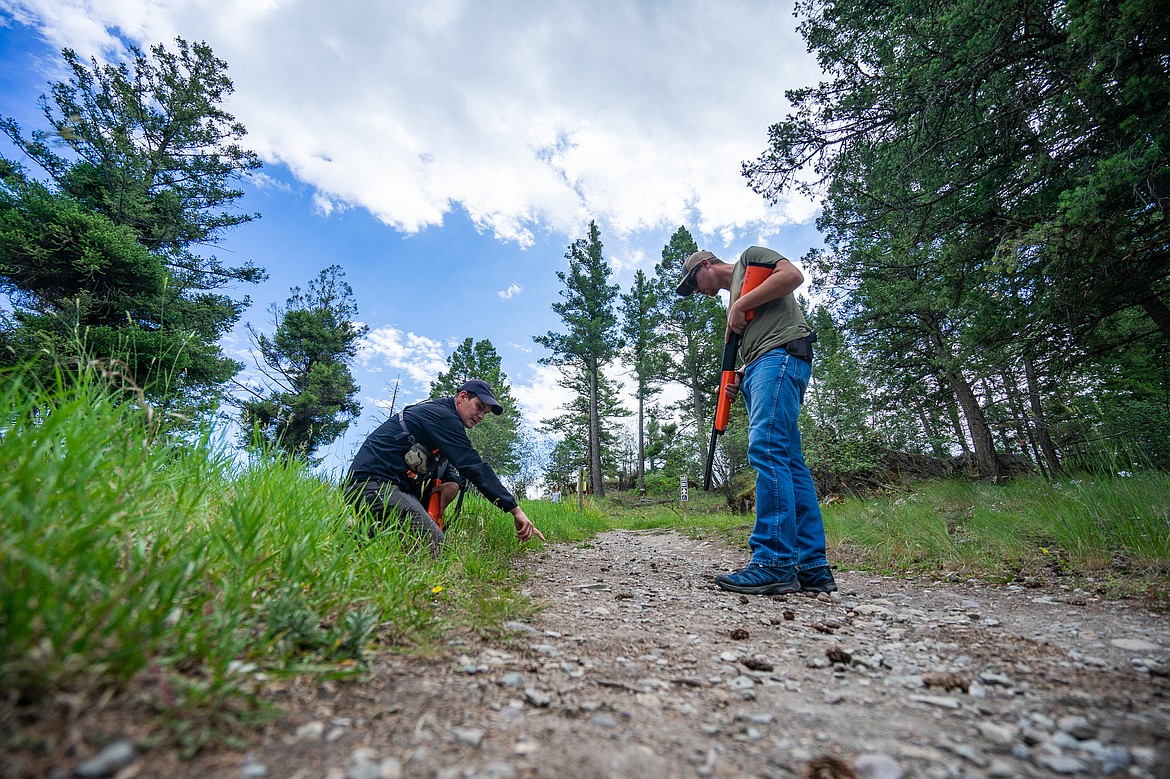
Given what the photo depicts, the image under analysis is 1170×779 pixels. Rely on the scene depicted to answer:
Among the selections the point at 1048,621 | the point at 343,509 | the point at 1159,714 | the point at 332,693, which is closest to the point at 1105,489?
the point at 1048,621

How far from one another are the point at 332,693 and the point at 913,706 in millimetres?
1535

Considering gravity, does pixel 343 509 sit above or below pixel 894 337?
below

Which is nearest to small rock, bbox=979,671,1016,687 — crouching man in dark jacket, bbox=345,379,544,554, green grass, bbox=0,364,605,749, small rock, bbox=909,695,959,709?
small rock, bbox=909,695,959,709

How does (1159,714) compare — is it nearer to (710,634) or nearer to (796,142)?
(710,634)

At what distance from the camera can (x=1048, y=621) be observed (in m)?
1.84

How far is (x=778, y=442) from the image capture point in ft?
9.12

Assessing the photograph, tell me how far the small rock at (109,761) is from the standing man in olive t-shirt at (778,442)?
2615 mm

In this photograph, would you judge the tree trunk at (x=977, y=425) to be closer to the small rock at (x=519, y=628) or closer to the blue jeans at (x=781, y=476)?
the blue jeans at (x=781, y=476)

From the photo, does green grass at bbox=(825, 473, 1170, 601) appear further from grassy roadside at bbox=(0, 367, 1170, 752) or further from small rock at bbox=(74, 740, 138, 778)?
small rock at bbox=(74, 740, 138, 778)

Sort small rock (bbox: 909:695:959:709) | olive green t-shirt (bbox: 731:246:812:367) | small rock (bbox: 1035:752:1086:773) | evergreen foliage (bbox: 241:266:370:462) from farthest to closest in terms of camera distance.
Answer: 1. evergreen foliage (bbox: 241:266:370:462)
2. olive green t-shirt (bbox: 731:246:812:367)
3. small rock (bbox: 909:695:959:709)
4. small rock (bbox: 1035:752:1086:773)

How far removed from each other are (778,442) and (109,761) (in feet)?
9.59

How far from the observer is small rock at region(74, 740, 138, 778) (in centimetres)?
63

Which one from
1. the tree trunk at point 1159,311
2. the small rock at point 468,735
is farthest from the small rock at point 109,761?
the tree trunk at point 1159,311

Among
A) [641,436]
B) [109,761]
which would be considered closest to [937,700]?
[109,761]
